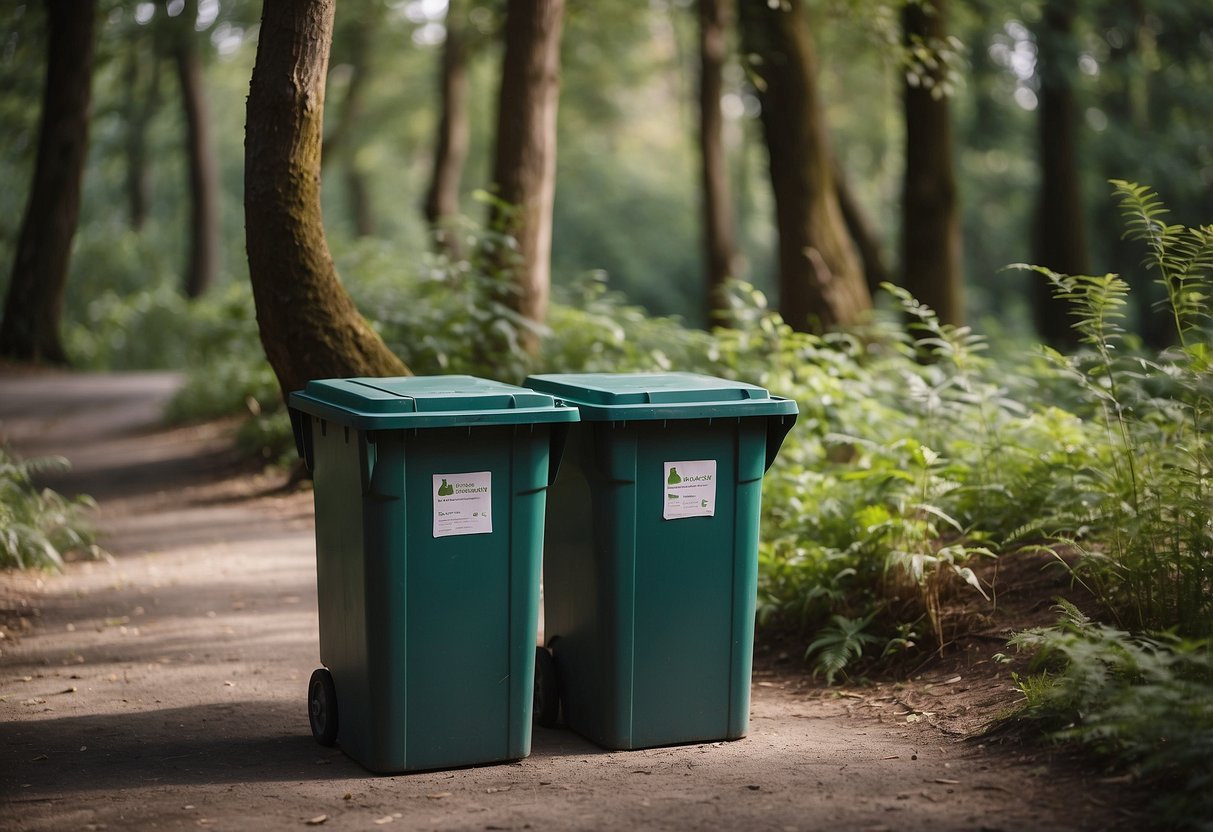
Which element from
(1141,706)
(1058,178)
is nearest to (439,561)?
(1141,706)

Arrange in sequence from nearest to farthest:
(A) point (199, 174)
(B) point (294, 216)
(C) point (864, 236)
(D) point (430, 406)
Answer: (D) point (430, 406) → (B) point (294, 216) → (C) point (864, 236) → (A) point (199, 174)

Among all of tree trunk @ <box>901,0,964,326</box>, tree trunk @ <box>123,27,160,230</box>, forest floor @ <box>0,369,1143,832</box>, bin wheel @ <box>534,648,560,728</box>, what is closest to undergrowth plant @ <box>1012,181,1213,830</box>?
forest floor @ <box>0,369,1143,832</box>

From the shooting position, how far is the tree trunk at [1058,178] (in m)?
18.5

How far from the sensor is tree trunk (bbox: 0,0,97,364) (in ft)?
61.6

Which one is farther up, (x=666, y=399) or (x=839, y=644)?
(x=666, y=399)

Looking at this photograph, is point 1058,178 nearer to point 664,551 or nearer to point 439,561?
point 664,551

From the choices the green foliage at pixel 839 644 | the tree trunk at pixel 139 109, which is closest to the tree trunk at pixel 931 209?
the green foliage at pixel 839 644

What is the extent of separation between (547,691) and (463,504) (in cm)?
107

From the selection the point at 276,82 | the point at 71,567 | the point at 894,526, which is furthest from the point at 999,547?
the point at 71,567

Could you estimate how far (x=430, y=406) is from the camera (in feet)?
14.8

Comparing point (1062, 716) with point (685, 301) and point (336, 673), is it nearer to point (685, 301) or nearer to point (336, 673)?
point (336, 673)

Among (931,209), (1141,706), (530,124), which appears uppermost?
(530,124)

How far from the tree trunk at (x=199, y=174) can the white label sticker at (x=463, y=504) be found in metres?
23.0

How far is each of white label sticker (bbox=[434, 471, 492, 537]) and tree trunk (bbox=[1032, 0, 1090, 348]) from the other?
15.2 metres
